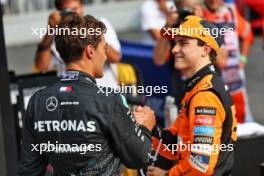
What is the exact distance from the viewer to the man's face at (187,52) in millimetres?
3984

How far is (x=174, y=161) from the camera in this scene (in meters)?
4.33

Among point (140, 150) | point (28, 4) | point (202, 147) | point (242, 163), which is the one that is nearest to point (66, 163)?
point (140, 150)

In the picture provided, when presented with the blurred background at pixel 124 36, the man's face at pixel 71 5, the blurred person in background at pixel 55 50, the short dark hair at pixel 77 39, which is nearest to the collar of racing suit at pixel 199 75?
the short dark hair at pixel 77 39

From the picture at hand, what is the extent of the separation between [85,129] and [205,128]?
0.69 metres

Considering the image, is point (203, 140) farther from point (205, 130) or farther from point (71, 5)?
point (71, 5)

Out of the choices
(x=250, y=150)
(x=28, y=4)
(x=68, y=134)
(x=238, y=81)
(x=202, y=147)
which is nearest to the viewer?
(x=68, y=134)

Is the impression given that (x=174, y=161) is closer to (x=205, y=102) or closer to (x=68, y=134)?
(x=205, y=102)

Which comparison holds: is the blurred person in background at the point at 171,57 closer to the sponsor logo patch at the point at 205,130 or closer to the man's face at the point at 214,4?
the man's face at the point at 214,4

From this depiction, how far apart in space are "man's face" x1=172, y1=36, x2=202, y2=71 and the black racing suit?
1.95 ft

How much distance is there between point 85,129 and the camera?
3453 millimetres

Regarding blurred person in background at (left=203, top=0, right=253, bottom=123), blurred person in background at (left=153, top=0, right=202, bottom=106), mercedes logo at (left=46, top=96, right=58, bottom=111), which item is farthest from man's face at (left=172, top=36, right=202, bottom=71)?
blurred person in background at (left=203, top=0, right=253, bottom=123)

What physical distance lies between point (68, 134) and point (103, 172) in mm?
263

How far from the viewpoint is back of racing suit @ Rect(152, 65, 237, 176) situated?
148 inches

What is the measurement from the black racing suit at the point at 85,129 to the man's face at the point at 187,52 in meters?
0.60
